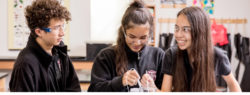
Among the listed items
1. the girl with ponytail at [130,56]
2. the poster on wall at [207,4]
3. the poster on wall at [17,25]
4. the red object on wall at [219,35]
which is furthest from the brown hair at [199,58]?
the poster on wall at [207,4]

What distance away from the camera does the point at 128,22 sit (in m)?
1.46

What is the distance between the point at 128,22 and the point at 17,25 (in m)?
2.92

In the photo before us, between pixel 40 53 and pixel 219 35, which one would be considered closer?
pixel 40 53

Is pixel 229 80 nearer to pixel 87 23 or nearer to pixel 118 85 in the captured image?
pixel 118 85

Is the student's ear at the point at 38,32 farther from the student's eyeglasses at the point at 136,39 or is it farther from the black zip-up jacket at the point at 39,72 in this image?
the student's eyeglasses at the point at 136,39

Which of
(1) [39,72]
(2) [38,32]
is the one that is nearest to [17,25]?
(2) [38,32]

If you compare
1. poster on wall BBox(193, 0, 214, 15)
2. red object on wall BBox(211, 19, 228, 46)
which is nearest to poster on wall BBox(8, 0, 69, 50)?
poster on wall BBox(193, 0, 214, 15)

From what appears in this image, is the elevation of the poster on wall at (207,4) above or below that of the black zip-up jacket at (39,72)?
above

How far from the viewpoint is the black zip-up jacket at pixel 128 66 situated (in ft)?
4.76

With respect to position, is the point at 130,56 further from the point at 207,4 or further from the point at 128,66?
the point at 207,4

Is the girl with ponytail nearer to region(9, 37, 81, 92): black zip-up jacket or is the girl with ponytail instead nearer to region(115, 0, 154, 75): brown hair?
region(115, 0, 154, 75): brown hair

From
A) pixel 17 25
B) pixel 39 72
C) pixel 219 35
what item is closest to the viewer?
pixel 39 72

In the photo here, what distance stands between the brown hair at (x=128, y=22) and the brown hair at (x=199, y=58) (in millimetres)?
214

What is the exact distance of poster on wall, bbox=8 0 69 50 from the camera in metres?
3.84
